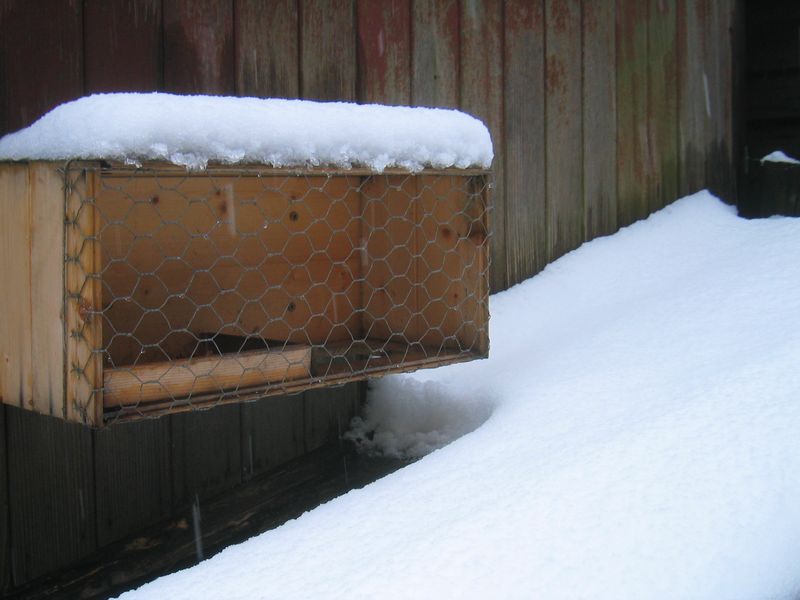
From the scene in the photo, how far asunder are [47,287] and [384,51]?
2.95 feet

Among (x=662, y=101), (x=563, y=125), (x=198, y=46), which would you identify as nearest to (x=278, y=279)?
(x=198, y=46)

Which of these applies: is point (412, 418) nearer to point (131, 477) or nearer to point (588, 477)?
point (131, 477)

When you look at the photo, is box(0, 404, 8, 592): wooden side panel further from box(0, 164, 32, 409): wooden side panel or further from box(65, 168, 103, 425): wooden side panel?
box(65, 168, 103, 425): wooden side panel

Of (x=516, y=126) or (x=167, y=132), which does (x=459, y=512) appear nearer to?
(x=167, y=132)

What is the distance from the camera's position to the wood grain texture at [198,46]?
4.83 ft

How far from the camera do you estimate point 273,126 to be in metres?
1.22

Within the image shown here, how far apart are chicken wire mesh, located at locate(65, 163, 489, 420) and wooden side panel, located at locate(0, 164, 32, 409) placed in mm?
102

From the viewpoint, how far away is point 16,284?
3.85ft

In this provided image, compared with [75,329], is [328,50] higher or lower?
higher

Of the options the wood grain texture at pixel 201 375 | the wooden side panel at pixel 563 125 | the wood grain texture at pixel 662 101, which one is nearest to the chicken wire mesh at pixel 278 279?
the wood grain texture at pixel 201 375

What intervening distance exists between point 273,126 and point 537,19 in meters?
1.03

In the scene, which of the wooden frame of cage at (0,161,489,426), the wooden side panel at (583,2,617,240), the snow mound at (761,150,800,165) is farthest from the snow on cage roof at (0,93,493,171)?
the snow mound at (761,150,800,165)

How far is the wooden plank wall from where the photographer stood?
1.37m

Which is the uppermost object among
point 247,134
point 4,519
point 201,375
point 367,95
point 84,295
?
point 367,95
